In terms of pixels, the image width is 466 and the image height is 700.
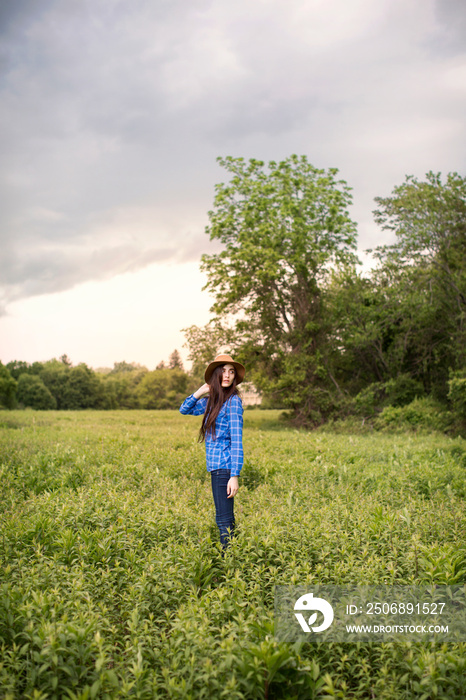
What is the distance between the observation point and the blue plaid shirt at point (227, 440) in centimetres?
554

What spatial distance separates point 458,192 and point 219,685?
23092 mm

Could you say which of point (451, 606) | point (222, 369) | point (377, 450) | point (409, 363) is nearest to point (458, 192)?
point (409, 363)

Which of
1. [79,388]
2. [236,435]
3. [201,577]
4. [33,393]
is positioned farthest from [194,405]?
[79,388]

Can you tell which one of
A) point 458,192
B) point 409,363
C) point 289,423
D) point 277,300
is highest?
point 458,192

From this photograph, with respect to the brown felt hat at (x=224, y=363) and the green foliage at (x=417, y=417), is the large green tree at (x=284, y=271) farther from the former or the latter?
the brown felt hat at (x=224, y=363)

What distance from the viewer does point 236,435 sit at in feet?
18.5

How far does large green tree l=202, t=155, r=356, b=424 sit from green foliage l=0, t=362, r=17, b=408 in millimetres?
35246

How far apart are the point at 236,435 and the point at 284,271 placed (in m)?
20.7

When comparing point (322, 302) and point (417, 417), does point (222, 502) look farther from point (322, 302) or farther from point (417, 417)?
point (322, 302)

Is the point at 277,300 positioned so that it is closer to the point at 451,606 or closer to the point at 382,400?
the point at 382,400

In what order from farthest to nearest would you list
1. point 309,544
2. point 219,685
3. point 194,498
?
point 194,498 < point 309,544 < point 219,685

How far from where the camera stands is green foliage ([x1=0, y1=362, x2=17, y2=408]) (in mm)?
51594

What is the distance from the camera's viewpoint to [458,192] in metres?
21.5

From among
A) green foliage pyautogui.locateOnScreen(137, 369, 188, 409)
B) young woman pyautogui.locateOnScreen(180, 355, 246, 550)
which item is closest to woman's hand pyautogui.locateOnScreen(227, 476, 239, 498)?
young woman pyautogui.locateOnScreen(180, 355, 246, 550)
